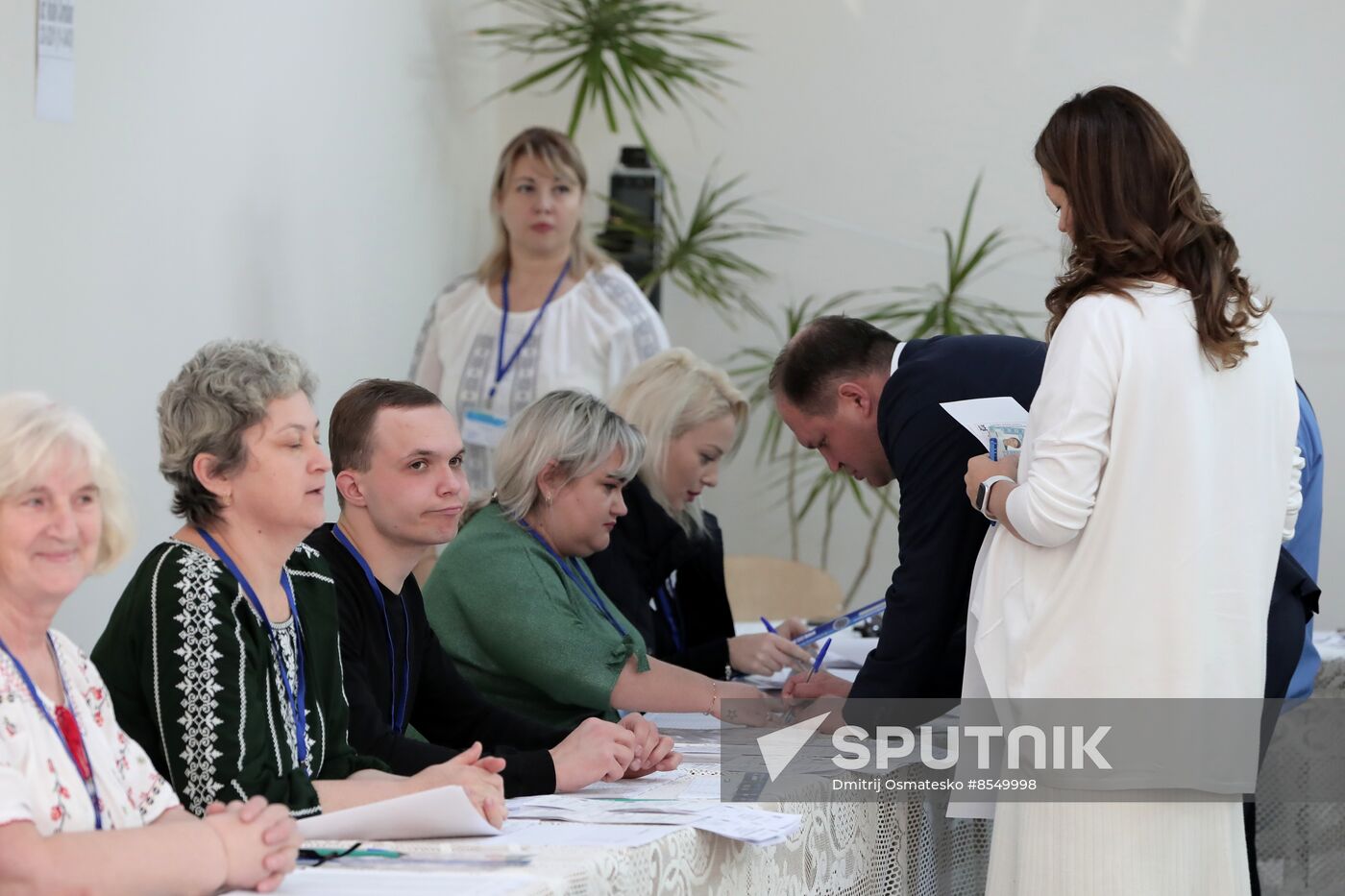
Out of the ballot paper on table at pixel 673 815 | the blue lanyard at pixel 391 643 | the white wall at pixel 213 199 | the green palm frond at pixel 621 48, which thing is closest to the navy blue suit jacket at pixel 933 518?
the ballot paper on table at pixel 673 815

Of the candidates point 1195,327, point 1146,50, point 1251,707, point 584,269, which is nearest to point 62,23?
point 584,269

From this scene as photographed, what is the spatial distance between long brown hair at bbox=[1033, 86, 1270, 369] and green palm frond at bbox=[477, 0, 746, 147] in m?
3.32

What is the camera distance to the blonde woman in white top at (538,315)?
4.78 m

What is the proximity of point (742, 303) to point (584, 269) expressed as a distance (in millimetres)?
1366

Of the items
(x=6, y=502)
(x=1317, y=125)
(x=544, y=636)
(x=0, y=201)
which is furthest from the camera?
(x=1317, y=125)

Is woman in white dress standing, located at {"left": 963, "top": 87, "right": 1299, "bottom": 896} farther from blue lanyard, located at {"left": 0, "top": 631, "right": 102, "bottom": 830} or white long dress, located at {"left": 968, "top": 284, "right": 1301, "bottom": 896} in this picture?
blue lanyard, located at {"left": 0, "top": 631, "right": 102, "bottom": 830}

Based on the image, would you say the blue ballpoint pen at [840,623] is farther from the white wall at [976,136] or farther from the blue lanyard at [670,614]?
the white wall at [976,136]

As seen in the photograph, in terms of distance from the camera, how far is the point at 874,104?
20.0 ft

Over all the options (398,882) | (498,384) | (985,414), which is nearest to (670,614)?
(985,414)

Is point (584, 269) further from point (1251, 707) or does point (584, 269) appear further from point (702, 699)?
point (1251, 707)

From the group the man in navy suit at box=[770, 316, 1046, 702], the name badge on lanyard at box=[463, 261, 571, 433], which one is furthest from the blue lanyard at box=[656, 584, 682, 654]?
the name badge on lanyard at box=[463, 261, 571, 433]

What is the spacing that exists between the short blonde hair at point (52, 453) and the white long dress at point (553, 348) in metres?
3.17

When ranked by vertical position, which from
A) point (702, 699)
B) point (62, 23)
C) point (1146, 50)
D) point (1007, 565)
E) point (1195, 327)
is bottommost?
point (702, 699)

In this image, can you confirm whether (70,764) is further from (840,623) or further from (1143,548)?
(840,623)
